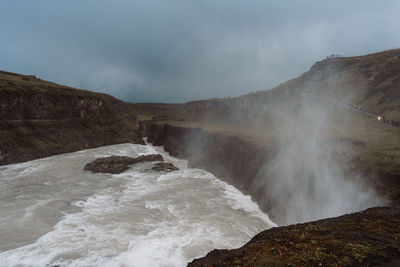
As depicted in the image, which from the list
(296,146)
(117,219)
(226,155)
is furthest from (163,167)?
(296,146)

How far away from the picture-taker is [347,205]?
1886 centimetres

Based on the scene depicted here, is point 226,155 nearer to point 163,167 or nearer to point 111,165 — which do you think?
point 163,167

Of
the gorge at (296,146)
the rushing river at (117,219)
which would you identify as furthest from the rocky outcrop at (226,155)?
the rushing river at (117,219)

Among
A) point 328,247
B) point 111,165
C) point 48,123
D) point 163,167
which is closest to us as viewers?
point 328,247

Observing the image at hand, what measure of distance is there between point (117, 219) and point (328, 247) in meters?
17.3

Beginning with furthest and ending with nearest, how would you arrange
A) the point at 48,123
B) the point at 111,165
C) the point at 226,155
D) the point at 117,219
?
the point at 48,123 → the point at 226,155 → the point at 111,165 → the point at 117,219

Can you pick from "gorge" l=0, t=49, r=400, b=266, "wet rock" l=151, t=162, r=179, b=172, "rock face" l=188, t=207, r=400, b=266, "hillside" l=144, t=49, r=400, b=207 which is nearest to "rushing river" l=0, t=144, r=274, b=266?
"gorge" l=0, t=49, r=400, b=266

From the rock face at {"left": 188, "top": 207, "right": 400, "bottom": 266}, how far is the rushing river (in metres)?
7.09

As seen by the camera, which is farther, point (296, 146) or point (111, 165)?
point (111, 165)

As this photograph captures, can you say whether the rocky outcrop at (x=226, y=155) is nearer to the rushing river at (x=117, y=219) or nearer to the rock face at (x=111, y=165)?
the rushing river at (x=117, y=219)

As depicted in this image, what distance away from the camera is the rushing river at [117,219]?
13.7 metres

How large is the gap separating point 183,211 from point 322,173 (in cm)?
1576

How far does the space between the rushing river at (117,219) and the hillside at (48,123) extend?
1341 cm

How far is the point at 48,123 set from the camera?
56.1 meters
